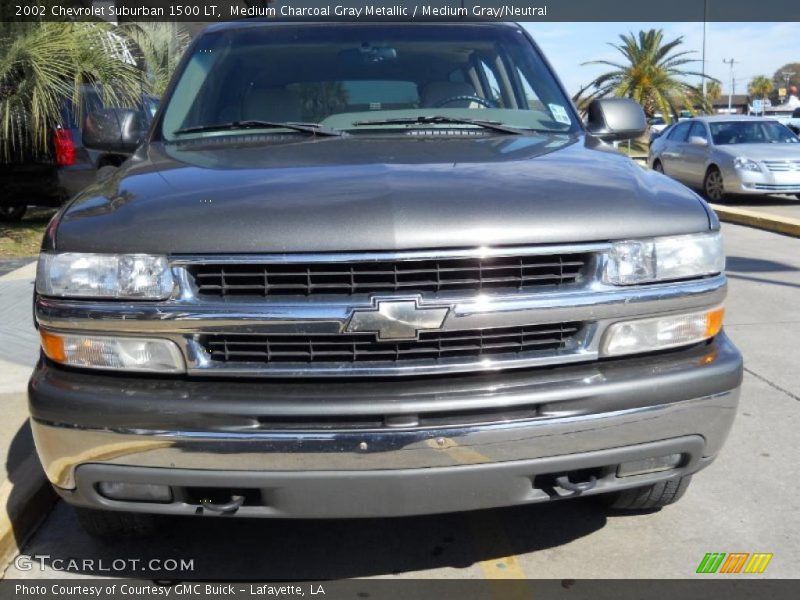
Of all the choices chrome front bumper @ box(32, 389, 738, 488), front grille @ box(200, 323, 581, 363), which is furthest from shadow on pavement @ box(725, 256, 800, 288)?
front grille @ box(200, 323, 581, 363)

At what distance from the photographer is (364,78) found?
3.95 metres

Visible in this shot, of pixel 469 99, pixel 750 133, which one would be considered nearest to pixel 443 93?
pixel 469 99

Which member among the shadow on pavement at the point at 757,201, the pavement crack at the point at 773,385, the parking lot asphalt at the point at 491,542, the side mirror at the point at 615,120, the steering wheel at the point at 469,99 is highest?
the steering wheel at the point at 469,99

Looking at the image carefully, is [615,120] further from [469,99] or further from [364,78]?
[364,78]

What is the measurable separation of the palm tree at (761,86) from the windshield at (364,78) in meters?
101

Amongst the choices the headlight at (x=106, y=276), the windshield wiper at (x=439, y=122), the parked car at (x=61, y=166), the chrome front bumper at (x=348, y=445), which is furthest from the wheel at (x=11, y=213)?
the chrome front bumper at (x=348, y=445)

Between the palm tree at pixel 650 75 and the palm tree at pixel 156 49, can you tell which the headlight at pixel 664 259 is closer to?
the palm tree at pixel 156 49

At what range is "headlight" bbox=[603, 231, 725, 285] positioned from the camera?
2602 mm

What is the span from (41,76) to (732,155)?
1032 cm

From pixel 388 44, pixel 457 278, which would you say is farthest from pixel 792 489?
pixel 388 44

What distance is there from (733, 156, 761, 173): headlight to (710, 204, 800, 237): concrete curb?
1316 millimetres

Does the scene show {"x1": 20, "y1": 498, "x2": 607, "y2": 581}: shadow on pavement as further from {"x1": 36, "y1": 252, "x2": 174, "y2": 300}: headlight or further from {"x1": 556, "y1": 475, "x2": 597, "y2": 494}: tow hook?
{"x1": 36, "y1": 252, "x2": 174, "y2": 300}: headlight

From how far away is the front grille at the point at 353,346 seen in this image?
249 centimetres

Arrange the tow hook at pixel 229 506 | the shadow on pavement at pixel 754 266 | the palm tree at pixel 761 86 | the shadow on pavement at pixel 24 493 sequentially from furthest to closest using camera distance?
the palm tree at pixel 761 86 < the shadow on pavement at pixel 754 266 < the shadow on pavement at pixel 24 493 < the tow hook at pixel 229 506
